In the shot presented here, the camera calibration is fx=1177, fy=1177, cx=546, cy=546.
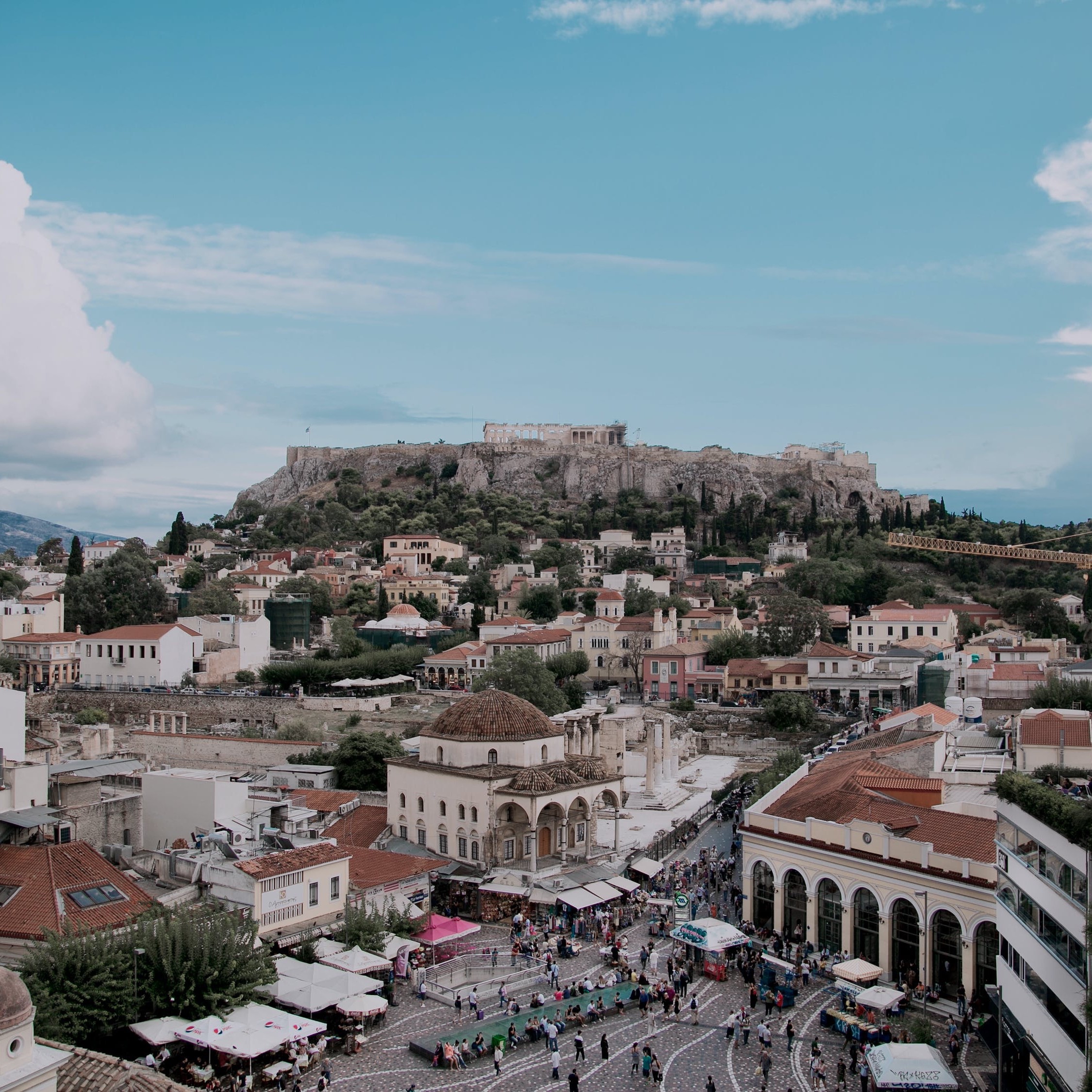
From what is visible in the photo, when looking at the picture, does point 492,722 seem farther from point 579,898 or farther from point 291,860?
point 291,860

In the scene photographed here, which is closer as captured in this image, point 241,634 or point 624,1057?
point 624,1057

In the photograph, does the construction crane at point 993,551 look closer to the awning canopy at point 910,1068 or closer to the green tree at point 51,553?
the green tree at point 51,553

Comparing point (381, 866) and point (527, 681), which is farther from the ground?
point (527, 681)

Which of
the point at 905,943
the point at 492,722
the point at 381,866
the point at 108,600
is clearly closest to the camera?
the point at 905,943

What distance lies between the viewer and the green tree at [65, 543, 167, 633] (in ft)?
260

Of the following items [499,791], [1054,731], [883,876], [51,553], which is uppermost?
[51,553]

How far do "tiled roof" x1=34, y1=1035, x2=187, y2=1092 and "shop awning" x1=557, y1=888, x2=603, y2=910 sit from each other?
→ 567 inches

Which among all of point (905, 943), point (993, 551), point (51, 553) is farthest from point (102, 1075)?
point (51, 553)

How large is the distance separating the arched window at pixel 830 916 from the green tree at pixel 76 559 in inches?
2911

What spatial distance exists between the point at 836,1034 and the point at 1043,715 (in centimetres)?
979

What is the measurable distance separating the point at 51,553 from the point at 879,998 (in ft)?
388

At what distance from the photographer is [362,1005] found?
839 inches

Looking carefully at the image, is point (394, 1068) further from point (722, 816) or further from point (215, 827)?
point (722, 816)

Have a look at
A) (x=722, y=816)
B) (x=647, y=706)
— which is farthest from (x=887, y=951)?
(x=647, y=706)
